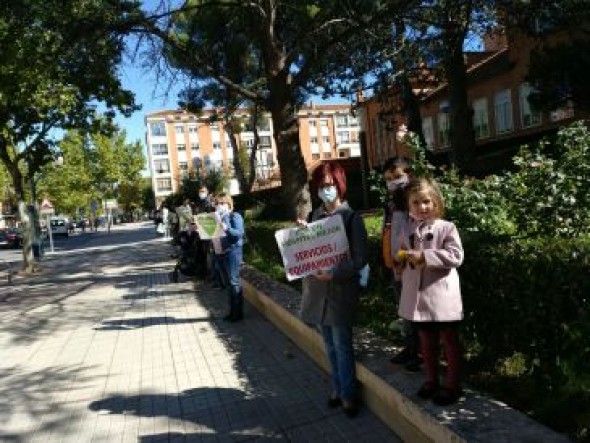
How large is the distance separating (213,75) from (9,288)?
25.7 ft

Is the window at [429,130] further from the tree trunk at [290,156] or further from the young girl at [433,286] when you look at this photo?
the young girl at [433,286]

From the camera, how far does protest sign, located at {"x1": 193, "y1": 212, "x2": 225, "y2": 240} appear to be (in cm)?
883

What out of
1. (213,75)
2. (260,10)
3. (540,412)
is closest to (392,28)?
(260,10)

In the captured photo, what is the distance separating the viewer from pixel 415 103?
24.5 m

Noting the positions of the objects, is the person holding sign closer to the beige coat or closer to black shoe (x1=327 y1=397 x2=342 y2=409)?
black shoe (x1=327 y1=397 x2=342 y2=409)

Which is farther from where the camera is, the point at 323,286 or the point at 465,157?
the point at 465,157

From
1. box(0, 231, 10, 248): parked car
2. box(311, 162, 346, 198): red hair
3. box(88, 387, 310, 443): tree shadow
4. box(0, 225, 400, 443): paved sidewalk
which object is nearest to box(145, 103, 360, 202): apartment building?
box(0, 231, 10, 248): parked car

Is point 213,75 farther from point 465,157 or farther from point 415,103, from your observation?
point 415,103

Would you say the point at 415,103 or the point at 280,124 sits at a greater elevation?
the point at 415,103

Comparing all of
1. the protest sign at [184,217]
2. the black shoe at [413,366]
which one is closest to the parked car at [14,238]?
the protest sign at [184,217]

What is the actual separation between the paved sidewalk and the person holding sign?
36cm

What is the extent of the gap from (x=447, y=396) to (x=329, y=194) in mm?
1625

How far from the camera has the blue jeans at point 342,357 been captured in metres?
4.72

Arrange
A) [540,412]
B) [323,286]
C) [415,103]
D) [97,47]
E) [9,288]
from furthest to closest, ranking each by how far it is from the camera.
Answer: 1. [415,103]
2. [9,288]
3. [97,47]
4. [323,286]
5. [540,412]
